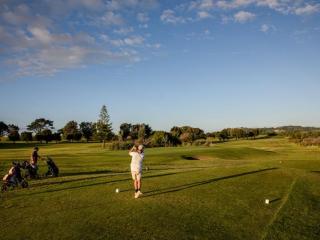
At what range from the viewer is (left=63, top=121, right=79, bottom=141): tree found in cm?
17964

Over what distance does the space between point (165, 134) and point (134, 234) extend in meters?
103

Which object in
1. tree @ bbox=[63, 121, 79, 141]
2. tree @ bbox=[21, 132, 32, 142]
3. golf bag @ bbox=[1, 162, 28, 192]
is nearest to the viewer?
golf bag @ bbox=[1, 162, 28, 192]

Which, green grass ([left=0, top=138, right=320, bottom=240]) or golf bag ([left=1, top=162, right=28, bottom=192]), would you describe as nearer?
green grass ([left=0, top=138, right=320, bottom=240])

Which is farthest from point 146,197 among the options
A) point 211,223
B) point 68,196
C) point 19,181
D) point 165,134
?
point 165,134

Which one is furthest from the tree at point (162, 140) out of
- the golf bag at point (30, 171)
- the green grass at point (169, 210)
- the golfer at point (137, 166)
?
the golfer at point (137, 166)

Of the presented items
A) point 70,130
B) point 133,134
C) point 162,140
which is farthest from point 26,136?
point 162,140

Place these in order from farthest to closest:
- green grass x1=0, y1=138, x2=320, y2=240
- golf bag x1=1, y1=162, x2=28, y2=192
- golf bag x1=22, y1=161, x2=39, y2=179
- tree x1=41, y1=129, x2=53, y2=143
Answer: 1. tree x1=41, y1=129, x2=53, y2=143
2. golf bag x1=22, y1=161, x2=39, y2=179
3. golf bag x1=1, y1=162, x2=28, y2=192
4. green grass x1=0, y1=138, x2=320, y2=240

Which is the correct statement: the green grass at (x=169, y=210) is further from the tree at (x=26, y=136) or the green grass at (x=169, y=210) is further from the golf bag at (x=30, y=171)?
the tree at (x=26, y=136)

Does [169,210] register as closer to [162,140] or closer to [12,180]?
[12,180]

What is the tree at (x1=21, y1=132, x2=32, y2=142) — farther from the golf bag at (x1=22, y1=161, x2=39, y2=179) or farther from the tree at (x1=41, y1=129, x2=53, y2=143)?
the golf bag at (x1=22, y1=161, x2=39, y2=179)

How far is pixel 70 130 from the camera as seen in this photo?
19012 cm

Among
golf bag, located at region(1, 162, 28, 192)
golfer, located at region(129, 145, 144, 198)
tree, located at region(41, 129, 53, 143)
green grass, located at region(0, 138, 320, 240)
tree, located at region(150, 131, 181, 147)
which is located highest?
tree, located at region(41, 129, 53, 143)

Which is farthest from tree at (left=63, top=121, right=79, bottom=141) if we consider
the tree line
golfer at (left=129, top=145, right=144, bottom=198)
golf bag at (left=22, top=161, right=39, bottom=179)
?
golfer at (left=129, top=145, right=144, bottom=198)

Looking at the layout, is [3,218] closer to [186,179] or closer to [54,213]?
[54,213]
